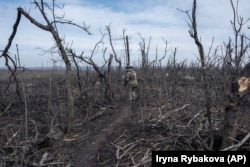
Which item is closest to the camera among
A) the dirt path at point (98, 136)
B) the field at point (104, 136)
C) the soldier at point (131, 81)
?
the field at point (104, 136)

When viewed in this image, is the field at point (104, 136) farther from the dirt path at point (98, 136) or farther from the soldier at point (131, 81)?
the soldier at point (131, 81)

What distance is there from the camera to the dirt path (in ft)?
24.2

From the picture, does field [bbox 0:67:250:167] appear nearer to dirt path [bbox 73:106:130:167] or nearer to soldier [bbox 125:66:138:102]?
dirt path [bbox 73:106:130:167]

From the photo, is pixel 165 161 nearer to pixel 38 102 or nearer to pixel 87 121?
pixel 87 121

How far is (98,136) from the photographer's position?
902cm

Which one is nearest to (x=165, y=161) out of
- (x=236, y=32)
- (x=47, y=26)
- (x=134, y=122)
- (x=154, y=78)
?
(x=236, y=32)

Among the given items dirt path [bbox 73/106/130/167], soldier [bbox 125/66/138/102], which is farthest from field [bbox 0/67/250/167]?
soldier [bbox 125/66/138/102]

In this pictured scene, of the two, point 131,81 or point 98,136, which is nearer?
point 98,136

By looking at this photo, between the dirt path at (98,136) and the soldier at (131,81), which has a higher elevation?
the soldier at (131,81)

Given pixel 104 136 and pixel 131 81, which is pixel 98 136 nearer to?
pixel 104 136

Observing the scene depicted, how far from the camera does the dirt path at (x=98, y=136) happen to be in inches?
291

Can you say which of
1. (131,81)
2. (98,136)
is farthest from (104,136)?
(131,81)

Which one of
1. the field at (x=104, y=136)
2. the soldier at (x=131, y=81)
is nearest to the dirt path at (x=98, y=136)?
the field at (x=104, y=136)

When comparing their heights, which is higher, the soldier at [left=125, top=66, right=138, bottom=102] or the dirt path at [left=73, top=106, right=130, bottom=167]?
the soldier at [left=125, top=66, right=138, bottom=102]
